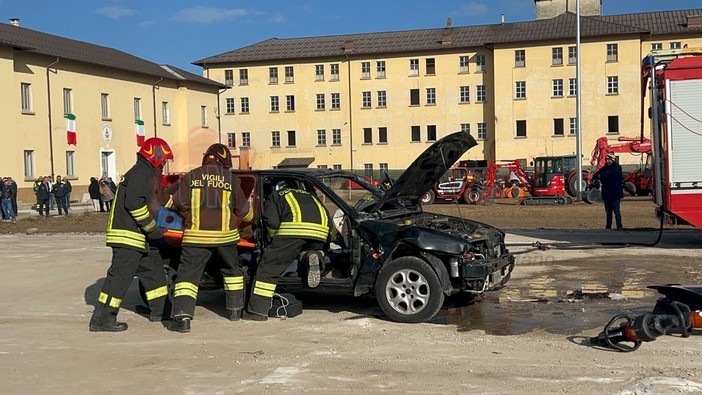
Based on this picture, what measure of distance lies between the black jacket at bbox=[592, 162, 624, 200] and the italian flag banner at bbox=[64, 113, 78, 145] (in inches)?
1294

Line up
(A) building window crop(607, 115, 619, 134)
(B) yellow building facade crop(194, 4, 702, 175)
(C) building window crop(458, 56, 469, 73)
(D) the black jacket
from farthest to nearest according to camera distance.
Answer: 1. (C) building window crop(458, 56, 469, 73)
2. (B) yellow building facade crop(194, 4, 702, 175)
3. (A) building window crop(607, 115, 619, 134)
4. (D) the black jacket

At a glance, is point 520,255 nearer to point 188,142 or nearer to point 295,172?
point 295,172

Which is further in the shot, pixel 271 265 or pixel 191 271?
pixel 271 265

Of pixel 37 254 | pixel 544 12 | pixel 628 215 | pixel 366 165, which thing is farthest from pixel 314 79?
pixel 37 254

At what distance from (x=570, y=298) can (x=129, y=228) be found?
5.05m

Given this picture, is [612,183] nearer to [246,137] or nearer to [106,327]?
[106,327]

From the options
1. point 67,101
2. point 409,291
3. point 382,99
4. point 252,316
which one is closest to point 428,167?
point 409,291

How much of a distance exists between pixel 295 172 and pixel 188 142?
1230 mm

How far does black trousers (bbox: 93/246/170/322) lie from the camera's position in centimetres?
796

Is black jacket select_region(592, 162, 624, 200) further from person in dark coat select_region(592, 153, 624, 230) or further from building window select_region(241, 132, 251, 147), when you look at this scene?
building window select_region(241, 132, 251, 147)

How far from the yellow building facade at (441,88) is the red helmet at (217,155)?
174ft

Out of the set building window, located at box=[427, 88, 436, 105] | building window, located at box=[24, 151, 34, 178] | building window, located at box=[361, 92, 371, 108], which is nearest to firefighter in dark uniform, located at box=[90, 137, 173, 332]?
building window, located at box=[24, 151, 34, 178]

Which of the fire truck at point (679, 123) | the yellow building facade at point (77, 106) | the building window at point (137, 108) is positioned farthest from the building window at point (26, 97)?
the fire truck at point (679, 123)

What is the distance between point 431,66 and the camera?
2625 inches
